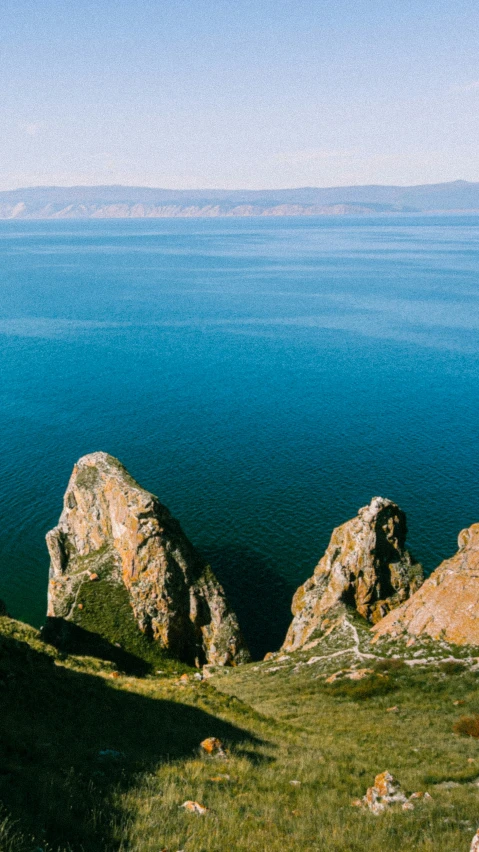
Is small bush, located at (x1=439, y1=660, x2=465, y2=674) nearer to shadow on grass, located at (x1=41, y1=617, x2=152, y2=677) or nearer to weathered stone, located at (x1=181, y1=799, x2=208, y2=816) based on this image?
shadow on grass, located at (x1=41, y1=617, x2=152, y2=677)

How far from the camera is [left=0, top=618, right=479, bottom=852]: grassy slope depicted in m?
15.1

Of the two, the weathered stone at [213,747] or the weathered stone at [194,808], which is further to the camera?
the weathered stone at [213,747]

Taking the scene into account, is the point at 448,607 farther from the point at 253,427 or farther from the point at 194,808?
the point at 253,427

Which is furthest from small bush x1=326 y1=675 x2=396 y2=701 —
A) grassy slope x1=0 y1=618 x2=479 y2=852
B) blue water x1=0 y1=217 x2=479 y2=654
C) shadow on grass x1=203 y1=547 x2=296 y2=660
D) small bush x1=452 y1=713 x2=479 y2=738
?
blue water x1=0 y1=217 x2=479 y2=654

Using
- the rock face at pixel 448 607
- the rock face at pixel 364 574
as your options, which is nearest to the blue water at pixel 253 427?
the rock face at pixel 364 574

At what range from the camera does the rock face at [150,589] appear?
175 feet

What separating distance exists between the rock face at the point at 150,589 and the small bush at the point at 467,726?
25.8 meters

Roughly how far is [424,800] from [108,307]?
640 feet

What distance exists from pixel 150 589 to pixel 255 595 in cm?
1289

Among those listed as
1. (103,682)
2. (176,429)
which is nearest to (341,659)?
(103,682)

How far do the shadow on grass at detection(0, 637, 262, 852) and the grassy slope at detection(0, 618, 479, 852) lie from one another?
6 cm

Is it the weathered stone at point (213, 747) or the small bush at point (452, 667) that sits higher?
the weathered stone at point (213, 747)

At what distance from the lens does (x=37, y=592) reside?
6116 cm

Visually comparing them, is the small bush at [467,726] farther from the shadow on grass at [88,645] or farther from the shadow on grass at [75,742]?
the shadow on grass at [88,645]
